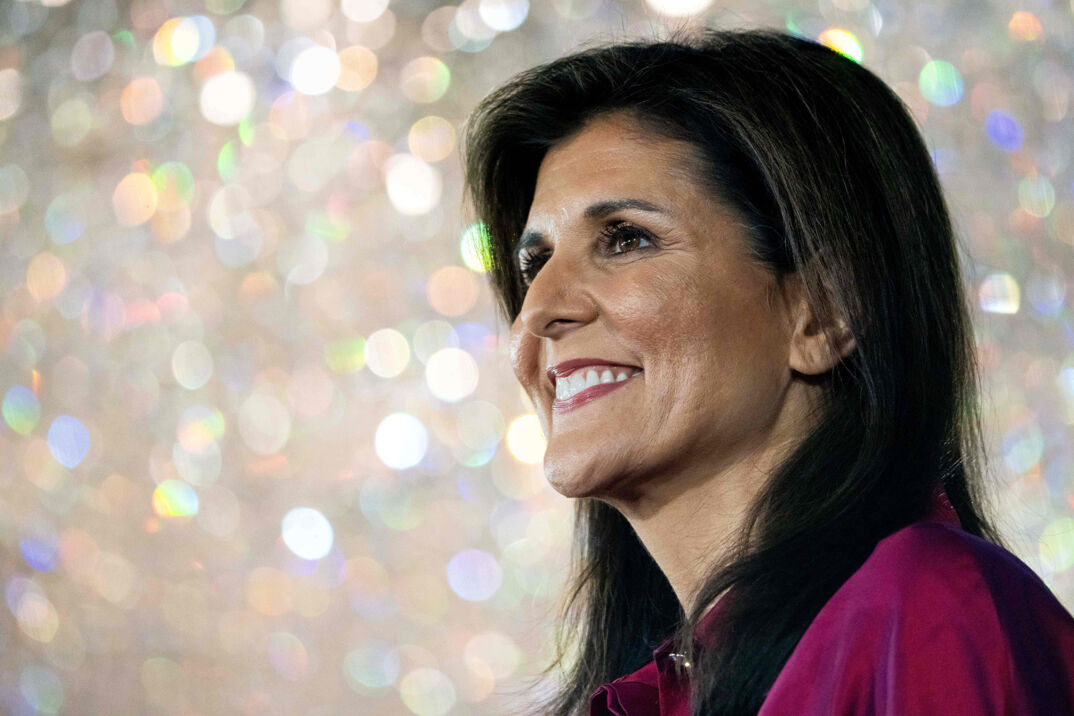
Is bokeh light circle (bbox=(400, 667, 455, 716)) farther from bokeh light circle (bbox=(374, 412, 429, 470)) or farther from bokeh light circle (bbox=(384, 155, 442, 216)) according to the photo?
bokeh light circle (bbox=(384, 155, 442, 216))

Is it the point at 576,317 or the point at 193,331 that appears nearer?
the point at 576,317

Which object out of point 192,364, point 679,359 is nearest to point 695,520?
Answer: point 679,359

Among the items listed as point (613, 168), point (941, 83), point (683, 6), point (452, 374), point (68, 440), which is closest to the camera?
point (613, 168)

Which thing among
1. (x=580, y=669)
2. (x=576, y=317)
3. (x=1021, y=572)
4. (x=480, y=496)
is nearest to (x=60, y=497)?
(x=480, y=496)

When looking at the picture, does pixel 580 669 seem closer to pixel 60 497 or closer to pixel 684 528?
pixel 684 528

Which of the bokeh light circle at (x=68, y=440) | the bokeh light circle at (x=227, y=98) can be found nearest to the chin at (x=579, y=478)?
the bokeh light circle at (x=227, y=98)

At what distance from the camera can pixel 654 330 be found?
101 cm

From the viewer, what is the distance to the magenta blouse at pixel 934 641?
65 centimetres

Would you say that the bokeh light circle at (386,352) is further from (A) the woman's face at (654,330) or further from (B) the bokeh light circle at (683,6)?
(A) the woman's face at (654,330)

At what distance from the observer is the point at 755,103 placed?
105 cm

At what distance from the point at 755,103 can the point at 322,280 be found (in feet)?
4.29

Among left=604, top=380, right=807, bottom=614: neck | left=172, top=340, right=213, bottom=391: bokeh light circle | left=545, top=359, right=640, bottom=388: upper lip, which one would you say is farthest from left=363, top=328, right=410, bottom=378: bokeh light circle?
left=604, top=380, right=807, bottom=614: neck

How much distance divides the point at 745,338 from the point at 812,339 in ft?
0.18

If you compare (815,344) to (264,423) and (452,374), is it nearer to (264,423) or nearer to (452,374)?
(452,374)
